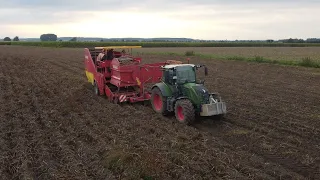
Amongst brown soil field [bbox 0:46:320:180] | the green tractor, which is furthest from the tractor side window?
brown soil field [bbox 0:46:320:180]

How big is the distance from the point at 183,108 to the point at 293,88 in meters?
9.39

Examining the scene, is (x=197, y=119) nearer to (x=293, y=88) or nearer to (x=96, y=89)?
(x=96, y=89)

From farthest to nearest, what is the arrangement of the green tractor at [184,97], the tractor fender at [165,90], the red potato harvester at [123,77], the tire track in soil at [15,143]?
1. the red potato harvester at [123,77]
2. the tractor fender at [165,90]
3. the green tractor at [184,97]
4. the tire track in soil at [15,143]

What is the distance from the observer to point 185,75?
1134 centimetres

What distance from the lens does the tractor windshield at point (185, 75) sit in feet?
37.1

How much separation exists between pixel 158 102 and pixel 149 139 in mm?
3386

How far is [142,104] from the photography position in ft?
45.4

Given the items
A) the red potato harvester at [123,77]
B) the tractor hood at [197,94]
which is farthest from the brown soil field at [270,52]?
the tractor hood at [197,94]

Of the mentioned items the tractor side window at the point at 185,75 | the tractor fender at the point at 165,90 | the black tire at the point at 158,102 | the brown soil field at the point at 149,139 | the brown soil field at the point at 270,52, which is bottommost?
the brown soil field at the point at 270,52

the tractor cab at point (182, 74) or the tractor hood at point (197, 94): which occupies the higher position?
the tractor cab at point (182, 74)

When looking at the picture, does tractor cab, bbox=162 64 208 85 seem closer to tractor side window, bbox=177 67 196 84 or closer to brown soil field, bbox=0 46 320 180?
tractor side window, bbox=177 67 196 84

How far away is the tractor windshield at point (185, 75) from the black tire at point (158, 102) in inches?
32.2

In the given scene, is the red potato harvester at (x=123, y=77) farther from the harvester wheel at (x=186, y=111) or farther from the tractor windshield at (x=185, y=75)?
the harvester wheel at (x=186, y=111)

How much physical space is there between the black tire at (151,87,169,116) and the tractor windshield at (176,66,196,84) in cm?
82
